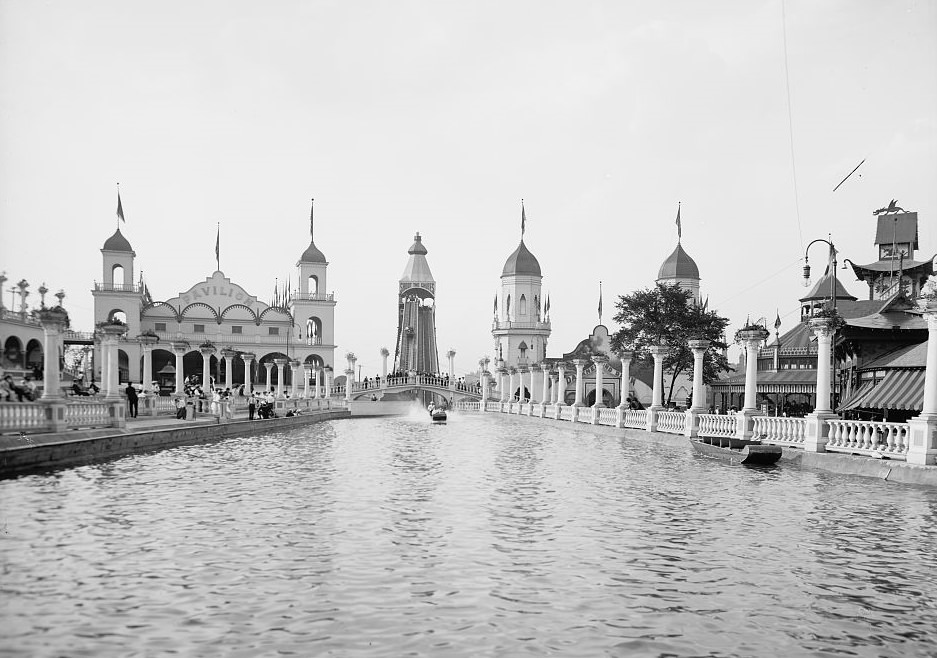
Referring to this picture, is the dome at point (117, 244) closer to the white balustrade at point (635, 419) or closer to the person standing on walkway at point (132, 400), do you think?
the person standing on walkway at point (132, 400)

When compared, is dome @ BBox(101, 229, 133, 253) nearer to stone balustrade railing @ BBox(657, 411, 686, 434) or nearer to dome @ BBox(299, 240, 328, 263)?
dome @ BBox(299, 240, 328, 263)

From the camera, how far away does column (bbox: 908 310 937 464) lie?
54.7 ft

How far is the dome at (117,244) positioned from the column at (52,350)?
211ft

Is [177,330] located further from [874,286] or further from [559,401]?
[874,286]

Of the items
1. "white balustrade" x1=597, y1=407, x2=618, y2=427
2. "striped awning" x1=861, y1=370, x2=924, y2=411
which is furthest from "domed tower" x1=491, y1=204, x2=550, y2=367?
"striped awning" x1=861, y1=370, x2=924, y2=411

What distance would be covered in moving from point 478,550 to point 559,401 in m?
39.8

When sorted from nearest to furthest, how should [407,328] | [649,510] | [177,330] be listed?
[649,510] < [177,330] < [407,328]

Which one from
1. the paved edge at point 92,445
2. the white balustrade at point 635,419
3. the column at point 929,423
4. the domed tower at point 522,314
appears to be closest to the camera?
the column at point 929,423

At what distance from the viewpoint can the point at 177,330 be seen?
8512 centimetres

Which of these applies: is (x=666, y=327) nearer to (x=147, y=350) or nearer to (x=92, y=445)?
(x=147, y=350)

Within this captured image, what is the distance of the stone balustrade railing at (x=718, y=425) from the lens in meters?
26.0

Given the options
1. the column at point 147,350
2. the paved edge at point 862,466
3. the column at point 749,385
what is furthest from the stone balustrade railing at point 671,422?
the column at point 147,350

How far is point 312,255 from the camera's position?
301 feet

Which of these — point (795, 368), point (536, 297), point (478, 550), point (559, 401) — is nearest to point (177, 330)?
point (536, 297)
